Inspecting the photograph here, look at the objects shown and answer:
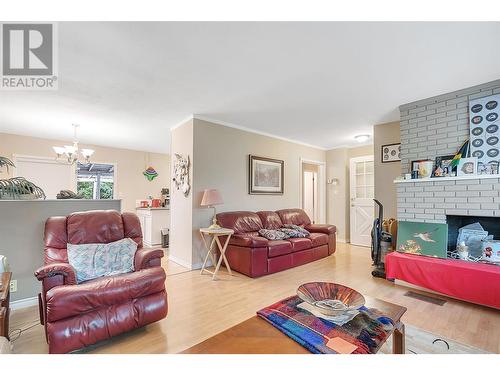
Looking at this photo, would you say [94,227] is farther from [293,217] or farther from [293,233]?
[293,217]

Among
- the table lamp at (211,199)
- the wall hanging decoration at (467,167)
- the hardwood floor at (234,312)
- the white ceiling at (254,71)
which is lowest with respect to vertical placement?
the hardwood floor at (234,312)

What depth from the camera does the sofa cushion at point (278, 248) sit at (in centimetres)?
345

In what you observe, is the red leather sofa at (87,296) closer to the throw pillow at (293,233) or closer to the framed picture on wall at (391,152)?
the throw pillow at (293,233)

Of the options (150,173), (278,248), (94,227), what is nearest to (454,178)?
(278,248)

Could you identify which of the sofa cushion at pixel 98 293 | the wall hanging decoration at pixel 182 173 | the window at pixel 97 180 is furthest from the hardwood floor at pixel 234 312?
the window at pixel 97 180

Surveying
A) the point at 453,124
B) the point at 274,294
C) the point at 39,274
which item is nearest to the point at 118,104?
the point at 39,274

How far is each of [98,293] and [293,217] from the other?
3.73 metres

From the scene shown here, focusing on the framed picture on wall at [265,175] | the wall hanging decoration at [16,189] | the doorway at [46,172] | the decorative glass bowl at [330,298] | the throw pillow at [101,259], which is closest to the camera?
the decorative glass bowl at [330,298]

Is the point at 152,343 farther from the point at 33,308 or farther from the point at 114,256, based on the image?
the point at 33,308

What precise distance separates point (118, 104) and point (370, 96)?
3.42 meters

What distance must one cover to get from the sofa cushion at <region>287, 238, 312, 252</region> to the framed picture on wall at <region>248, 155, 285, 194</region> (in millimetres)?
1248

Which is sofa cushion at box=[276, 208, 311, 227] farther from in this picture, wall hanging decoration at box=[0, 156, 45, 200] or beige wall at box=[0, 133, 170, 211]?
beige wall at box=[0, 133, 170, 211]

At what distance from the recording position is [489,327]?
79.8 inches

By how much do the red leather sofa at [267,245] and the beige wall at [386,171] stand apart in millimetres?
1089
